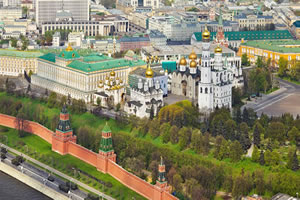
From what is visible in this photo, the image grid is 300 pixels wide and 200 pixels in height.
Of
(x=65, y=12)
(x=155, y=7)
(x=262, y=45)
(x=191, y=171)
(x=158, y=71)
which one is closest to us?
(x=191, y=171)

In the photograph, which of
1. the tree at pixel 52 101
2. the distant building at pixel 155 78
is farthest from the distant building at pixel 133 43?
the tree at pixel 52 101

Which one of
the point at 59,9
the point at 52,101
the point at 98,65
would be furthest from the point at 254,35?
the point at 52,101

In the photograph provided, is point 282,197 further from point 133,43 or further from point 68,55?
point 133,43

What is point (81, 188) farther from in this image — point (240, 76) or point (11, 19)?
point (11, 19)

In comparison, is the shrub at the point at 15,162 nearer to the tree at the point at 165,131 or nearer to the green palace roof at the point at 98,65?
the tree at the point at 165,131

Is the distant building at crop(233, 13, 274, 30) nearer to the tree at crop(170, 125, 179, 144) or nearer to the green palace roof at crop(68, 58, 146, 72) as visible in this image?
the green palace roof at crop(68, 58, 146, 72)

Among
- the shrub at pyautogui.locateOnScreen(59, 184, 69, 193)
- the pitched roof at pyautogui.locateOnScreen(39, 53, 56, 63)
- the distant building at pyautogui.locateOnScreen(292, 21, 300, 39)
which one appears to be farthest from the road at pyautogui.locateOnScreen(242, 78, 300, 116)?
the distant building at pyautogui.locateOnScreen(292, 21, 300, 39)

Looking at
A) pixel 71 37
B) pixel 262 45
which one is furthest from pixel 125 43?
pixel 262 45
